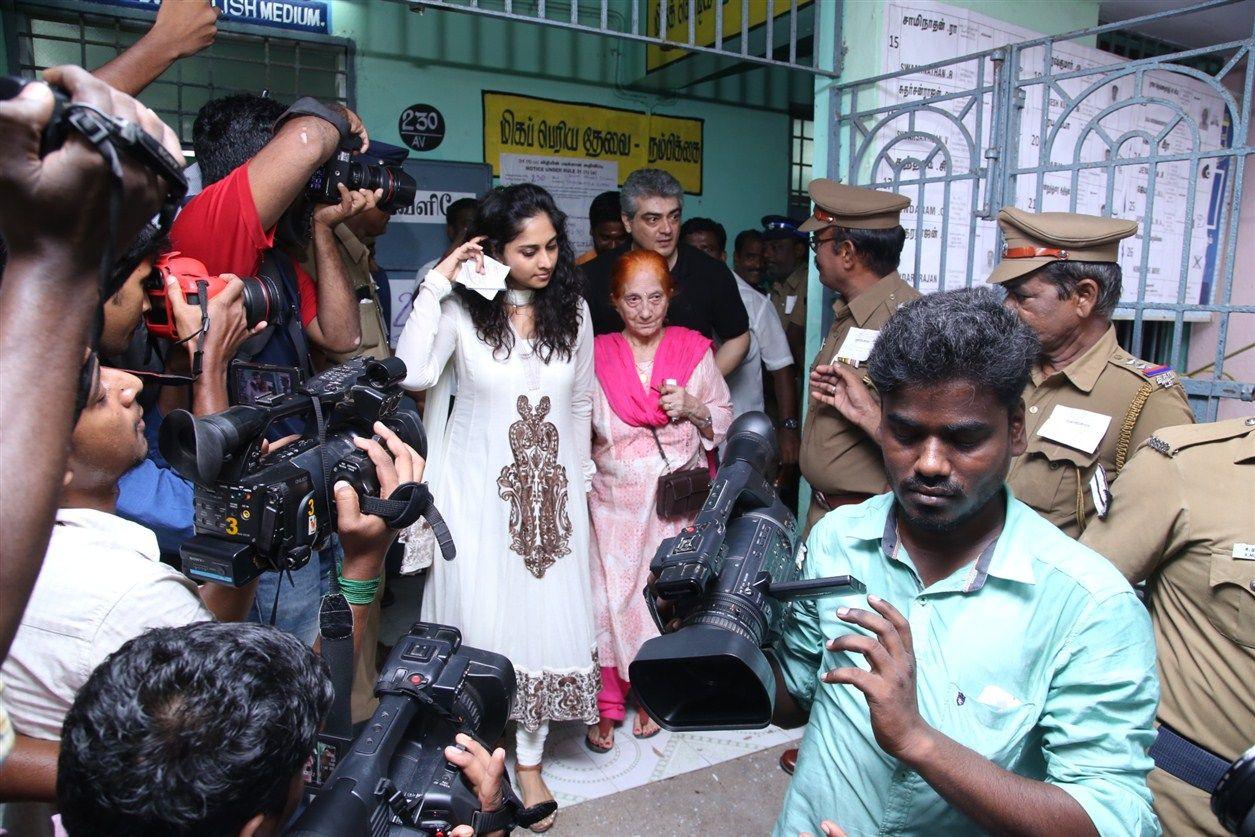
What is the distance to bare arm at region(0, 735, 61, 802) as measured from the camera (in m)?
1.08

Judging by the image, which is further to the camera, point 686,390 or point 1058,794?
point 686,390

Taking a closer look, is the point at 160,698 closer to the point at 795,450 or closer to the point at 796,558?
the point at 796,558

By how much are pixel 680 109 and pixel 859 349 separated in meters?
3.95

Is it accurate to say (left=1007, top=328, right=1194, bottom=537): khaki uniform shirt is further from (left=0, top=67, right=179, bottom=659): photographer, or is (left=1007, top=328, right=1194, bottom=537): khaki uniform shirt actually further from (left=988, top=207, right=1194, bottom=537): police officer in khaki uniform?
(left=0, top=67, right=179, bottom=659): photographer

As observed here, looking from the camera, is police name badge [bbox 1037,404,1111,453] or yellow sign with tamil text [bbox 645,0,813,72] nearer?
police name badge [bbox 1037,404,1111,453]

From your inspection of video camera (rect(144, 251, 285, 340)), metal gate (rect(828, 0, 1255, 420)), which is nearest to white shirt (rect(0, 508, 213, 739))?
video camera (rect(144, 251, 285, 340))

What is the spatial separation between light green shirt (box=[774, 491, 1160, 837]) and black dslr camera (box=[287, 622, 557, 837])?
1.40ft

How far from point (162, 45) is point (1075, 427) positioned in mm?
2164

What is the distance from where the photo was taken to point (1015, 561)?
1072 millimetres

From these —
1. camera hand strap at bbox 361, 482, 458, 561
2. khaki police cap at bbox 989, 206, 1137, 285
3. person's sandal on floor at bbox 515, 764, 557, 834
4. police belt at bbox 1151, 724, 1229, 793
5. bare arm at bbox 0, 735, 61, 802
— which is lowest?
person's sandal on floor at bbox 515, 764, 557, 834

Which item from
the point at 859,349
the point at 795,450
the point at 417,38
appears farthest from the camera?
the point at 417,38

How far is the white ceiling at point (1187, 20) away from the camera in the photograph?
3.81m

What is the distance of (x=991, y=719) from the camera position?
3.41ft

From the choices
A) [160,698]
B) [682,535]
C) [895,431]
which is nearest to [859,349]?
[895,431]
